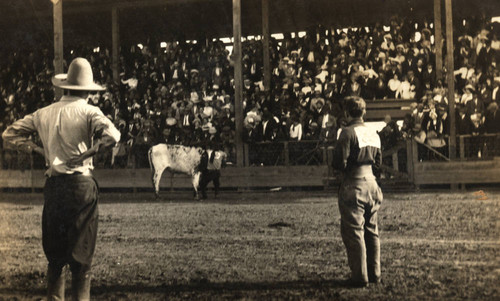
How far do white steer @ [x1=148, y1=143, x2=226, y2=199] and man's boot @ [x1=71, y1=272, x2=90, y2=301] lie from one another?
10.5 metres

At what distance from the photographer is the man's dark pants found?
4754 millimetres

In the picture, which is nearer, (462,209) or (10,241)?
(10,241)

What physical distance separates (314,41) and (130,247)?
32.7ft

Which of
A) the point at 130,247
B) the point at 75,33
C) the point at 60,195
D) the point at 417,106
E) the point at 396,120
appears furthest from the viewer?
the point at 75,33

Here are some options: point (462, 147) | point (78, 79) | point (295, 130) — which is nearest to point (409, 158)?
point (462, 147)

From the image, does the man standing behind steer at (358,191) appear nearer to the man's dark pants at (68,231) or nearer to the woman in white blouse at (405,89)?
the man's dark pants at (68,231)

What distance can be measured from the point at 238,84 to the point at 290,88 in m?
1.32

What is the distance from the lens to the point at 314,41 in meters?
17.1

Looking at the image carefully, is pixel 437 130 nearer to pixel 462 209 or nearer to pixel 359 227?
pixel 462 209

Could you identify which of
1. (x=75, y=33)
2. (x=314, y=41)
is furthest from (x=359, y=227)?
(x=75, y=33)

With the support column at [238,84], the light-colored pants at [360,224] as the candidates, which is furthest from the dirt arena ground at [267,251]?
the support column at [238,84]

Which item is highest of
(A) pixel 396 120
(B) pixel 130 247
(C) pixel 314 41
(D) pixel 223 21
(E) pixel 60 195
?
(D) pixel 223 21

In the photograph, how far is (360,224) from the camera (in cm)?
588

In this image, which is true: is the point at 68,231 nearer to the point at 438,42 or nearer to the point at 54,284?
the point at 54,284
